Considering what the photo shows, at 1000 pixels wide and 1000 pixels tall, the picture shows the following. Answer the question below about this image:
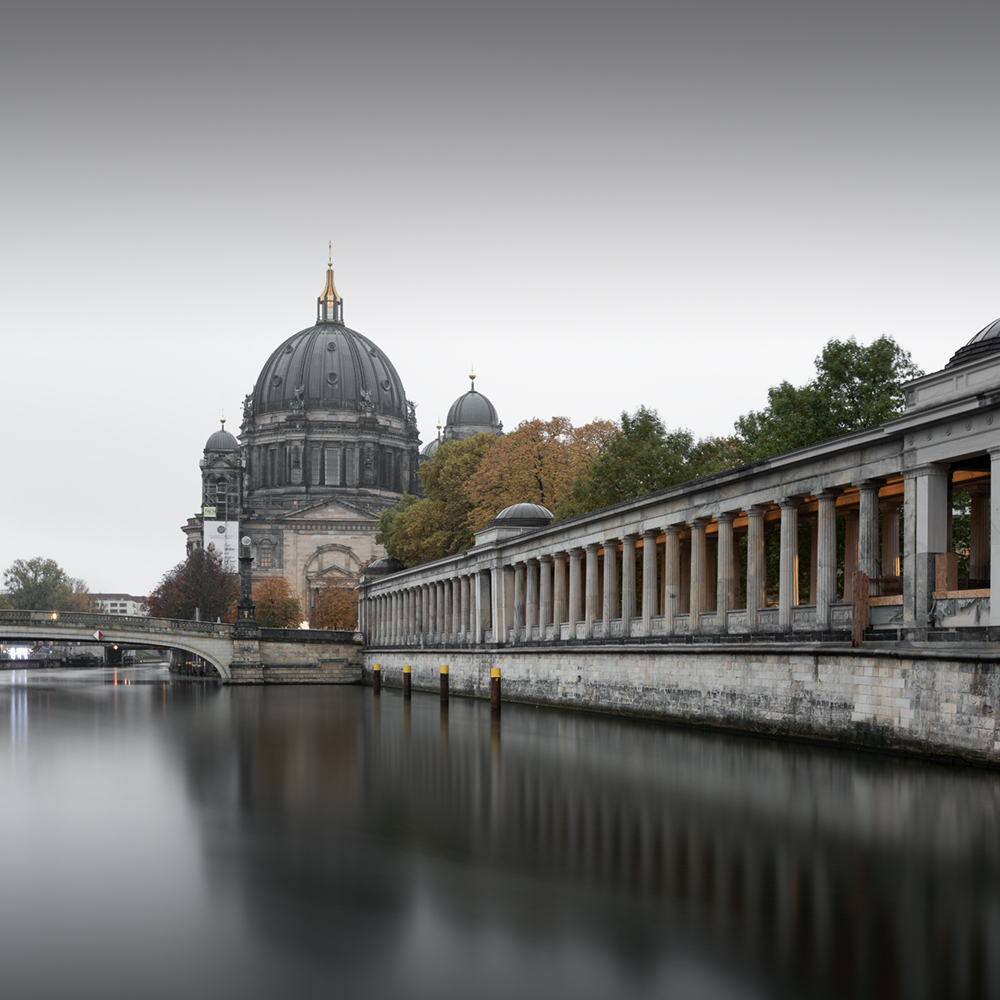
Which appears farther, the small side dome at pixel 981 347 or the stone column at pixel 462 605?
the stone column at pixel 462 605

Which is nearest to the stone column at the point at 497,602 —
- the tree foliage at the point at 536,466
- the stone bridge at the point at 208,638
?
the tree foliage at the point at 536,466

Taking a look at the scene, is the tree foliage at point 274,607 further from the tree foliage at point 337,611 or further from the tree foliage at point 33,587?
the tree foliage at point 33,587

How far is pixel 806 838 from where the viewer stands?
14.6 m

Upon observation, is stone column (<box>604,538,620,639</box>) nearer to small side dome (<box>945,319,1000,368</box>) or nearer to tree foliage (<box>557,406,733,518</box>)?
tree foliage (<box>557,406,733,518</box>)

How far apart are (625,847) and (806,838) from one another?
2.24 metres

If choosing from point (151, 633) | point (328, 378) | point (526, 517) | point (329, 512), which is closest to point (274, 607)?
point (329, 512)

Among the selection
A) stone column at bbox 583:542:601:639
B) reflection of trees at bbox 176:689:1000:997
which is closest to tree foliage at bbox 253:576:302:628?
stone column at bbox 583:542:601:639

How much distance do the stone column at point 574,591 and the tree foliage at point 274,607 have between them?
82.7 m

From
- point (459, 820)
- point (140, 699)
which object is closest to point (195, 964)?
point (459, 820)

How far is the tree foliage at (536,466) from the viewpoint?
233 ft

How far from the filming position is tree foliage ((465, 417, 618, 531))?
233 feet

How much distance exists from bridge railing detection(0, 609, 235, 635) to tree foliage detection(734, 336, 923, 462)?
150 feet

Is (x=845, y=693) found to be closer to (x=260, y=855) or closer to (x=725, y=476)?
(x=725, y=476)

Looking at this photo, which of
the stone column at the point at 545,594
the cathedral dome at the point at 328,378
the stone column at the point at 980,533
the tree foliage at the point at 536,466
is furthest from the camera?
the cathedral dome at the point at 328,378
